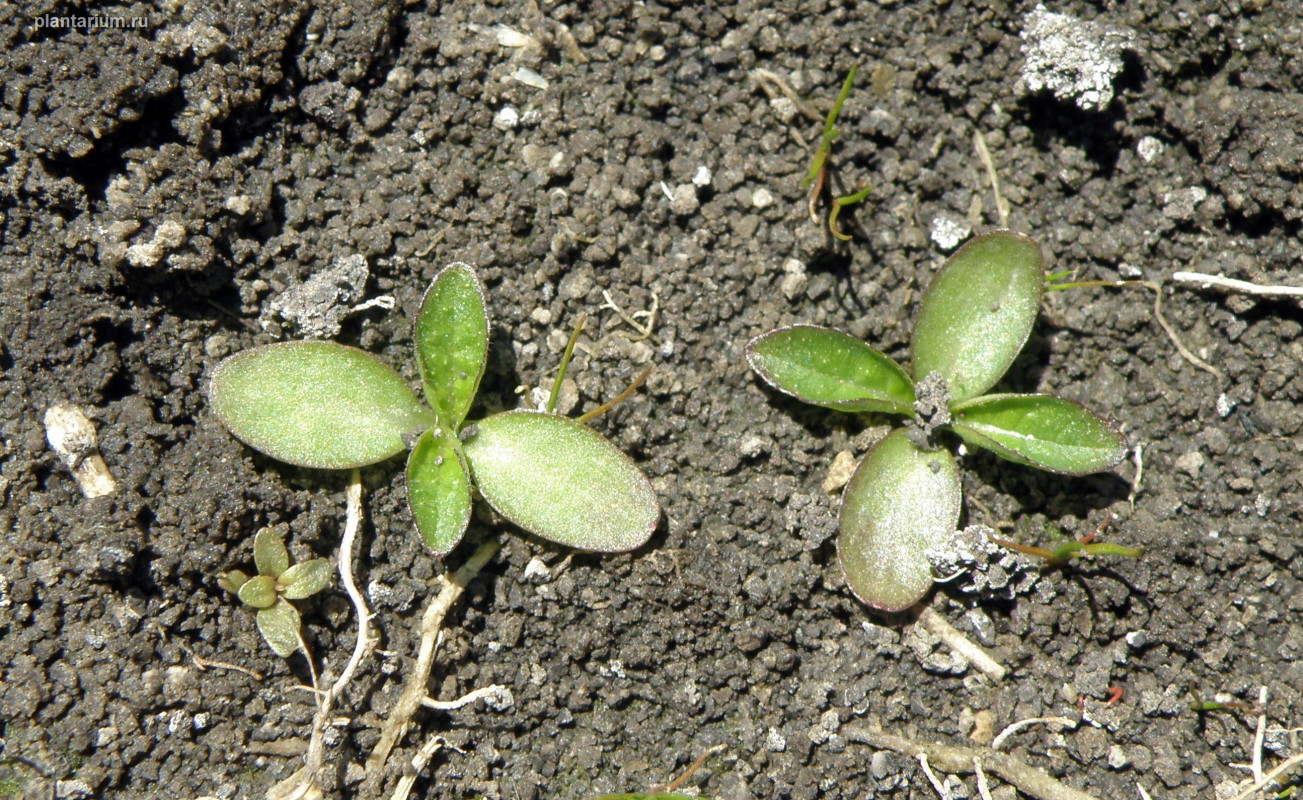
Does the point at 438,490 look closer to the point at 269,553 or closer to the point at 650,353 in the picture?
the point at 269,553

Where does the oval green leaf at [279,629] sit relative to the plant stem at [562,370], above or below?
below

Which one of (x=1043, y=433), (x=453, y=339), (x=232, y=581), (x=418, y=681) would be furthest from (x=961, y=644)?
(x=232, y=581)

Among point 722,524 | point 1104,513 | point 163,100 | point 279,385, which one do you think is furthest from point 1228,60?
point 163,100

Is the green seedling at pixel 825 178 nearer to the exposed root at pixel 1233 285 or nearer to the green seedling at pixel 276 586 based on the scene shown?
the exposed root at pixel 1233 285

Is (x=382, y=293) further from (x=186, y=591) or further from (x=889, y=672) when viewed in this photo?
(x=889, y=672)

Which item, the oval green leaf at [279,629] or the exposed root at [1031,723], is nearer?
the oval green leaf at [279,629]

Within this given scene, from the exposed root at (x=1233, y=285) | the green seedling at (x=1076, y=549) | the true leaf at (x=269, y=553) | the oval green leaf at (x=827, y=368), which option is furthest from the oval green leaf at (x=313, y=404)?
the exposed root at (x=1233, y=285)
